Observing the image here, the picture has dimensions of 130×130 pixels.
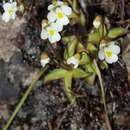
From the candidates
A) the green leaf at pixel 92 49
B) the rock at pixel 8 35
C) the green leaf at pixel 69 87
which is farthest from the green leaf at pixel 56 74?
the rock at pixel 8 35

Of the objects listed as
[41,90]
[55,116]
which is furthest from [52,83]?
[55,116]

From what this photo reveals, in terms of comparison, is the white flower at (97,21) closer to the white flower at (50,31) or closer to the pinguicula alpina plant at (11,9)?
the white flower at (50,31)

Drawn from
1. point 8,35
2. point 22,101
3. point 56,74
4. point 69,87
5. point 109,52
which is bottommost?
point 22,101

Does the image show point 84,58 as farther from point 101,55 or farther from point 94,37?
point 94,37

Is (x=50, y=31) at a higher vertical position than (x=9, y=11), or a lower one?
lower

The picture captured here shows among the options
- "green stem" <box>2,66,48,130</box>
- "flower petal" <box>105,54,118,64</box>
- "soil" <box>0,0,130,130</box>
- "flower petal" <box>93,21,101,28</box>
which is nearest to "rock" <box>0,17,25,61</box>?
"soil" <box>0,0,130,130</box>

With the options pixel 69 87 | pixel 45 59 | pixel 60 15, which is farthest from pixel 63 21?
pixel 69 87
